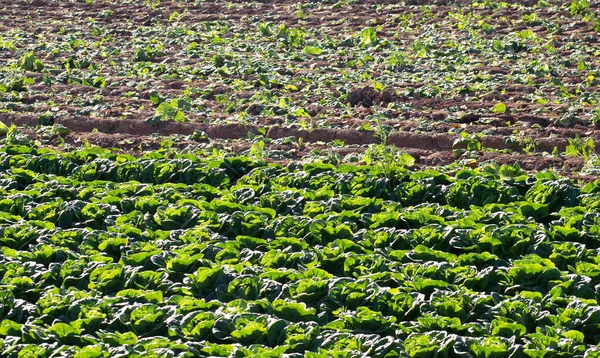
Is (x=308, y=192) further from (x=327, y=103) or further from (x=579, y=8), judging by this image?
(x=579, y=8)

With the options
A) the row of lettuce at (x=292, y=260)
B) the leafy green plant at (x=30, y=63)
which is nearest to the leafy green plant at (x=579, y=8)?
the row of lettuce at (x=292, y=260)

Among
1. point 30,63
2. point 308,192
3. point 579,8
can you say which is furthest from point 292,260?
point 579,8

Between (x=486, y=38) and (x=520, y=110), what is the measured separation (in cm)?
287

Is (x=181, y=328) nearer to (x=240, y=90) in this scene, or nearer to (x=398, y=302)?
(x=398, y=302)

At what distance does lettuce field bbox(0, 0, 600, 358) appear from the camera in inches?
191

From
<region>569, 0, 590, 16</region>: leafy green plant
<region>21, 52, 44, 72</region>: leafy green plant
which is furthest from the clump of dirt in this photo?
<region>569, 0, 590, 16</region>: leafy green plant

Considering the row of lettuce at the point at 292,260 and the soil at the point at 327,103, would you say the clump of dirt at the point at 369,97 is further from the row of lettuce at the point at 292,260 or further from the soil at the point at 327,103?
the row of lettuce at the point at 292,260

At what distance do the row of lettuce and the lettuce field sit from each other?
0.01 meters

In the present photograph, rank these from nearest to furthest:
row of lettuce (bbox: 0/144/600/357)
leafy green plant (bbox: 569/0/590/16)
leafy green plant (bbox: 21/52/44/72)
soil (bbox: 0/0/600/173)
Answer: row of lettuce (bbox: 0/144/600/357)
soil (bbox: 0/0/600/173)
leafy green plant (bbox: 21/52/44/72)
leafy green plant (bbox: 569/0/590/16)

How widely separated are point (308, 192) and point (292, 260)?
110cm

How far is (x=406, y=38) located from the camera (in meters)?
11.6

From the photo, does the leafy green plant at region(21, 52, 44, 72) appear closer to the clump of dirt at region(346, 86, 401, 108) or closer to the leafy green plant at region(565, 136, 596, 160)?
the clump of dirt at region(346, 86, 401, 108)

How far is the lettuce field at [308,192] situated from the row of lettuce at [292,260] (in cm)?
1

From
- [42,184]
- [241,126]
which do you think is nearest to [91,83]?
[241,126]
